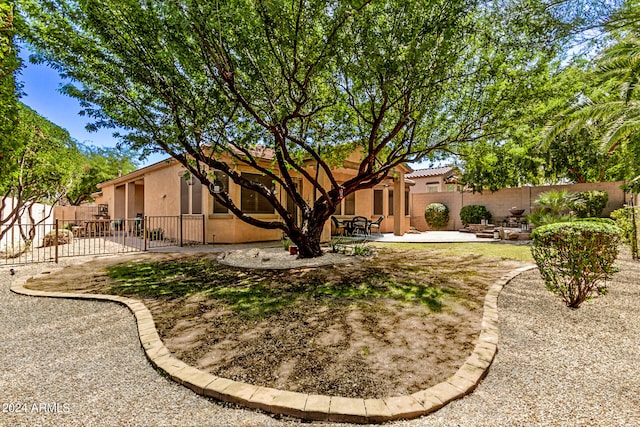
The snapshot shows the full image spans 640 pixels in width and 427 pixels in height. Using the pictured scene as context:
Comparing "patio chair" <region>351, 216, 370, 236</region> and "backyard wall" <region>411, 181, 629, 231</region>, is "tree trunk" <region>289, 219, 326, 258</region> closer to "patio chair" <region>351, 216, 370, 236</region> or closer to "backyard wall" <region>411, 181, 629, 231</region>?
"patio chair" <region>351, 216, 370, 236</region>

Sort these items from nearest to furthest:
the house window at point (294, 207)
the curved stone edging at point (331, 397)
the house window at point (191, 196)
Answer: the curved stone edging at point (331, 397) → the house window at point (191, 196) → the house window at point (294, 207)

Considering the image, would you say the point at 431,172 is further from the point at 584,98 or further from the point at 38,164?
the point at 38,164

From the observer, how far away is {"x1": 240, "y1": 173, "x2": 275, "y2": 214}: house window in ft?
39.4

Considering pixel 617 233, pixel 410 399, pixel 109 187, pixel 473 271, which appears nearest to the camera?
pixel 410 399

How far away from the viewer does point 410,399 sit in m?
2.32

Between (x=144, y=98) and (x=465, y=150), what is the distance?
8.70m

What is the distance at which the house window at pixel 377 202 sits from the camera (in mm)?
17719

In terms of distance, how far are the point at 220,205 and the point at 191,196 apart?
5.25 feet

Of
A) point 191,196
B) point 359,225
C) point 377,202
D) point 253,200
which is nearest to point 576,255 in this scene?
point 253,200

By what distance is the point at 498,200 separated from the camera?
18328 millimetres

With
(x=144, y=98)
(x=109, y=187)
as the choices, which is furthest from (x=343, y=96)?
(x=109, y=187)

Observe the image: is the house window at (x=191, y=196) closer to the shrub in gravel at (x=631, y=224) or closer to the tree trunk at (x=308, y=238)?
the tree trunk at (x=308, y=238)

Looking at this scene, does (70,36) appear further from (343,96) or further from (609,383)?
(609,383)

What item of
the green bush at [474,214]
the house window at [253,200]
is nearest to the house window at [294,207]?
the house window at [253,200]
